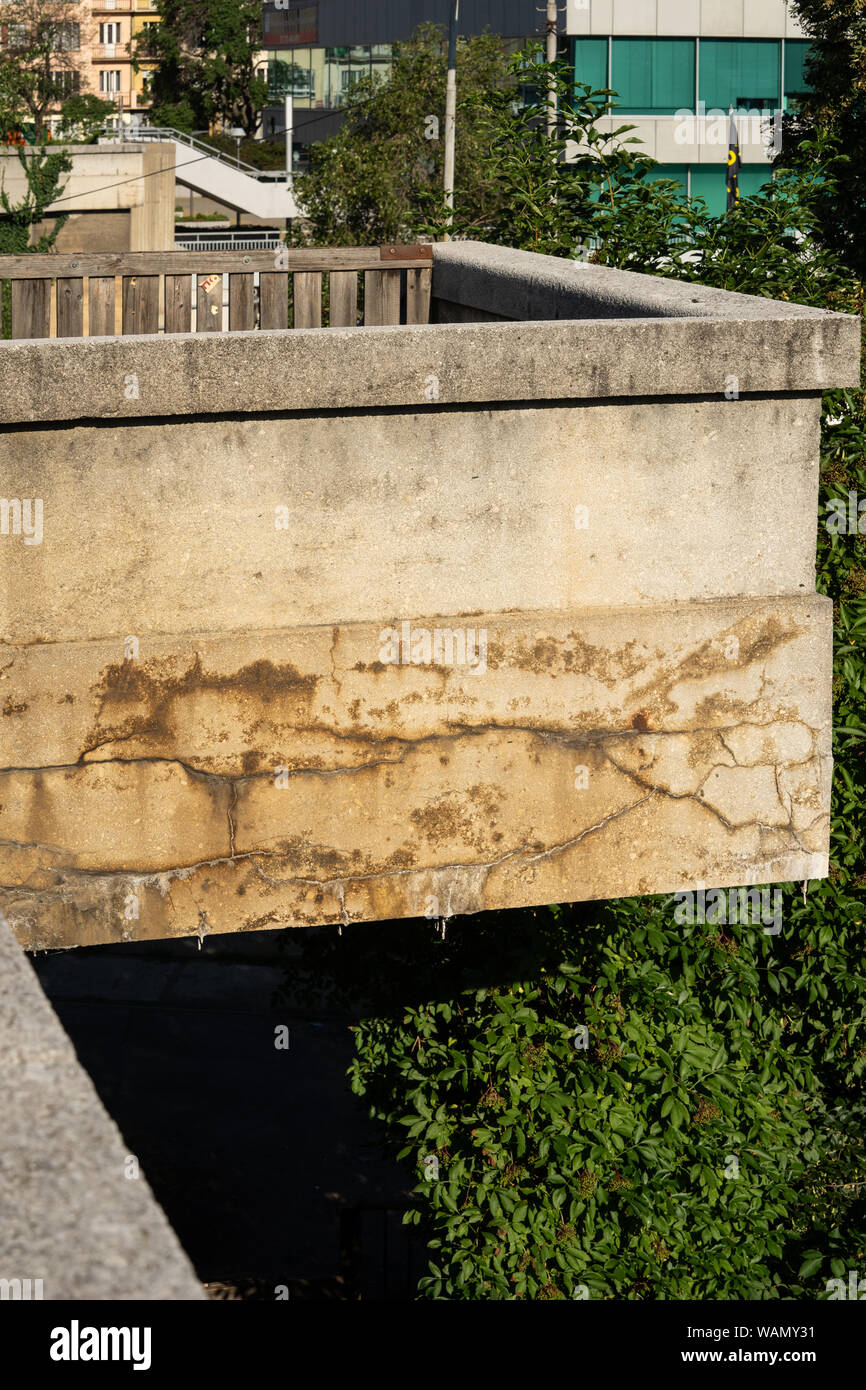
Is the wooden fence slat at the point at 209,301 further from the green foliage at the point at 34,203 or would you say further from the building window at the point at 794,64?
the building window at the point at 794,64

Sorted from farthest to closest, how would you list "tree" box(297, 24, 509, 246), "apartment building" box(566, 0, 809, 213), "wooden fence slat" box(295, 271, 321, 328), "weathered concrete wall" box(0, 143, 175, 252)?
"apartment building" box(566, 0, 809, 213) → "weathered concrete wall" box(0, 143, 175, 252) → "tree" box(297, 24, 509, 246) → "wooden fence slat" box(295, 271, 321, 328)

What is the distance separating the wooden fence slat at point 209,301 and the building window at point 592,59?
37.1 metres

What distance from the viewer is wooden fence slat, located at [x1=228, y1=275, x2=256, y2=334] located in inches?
253

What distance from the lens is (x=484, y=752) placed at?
443cm

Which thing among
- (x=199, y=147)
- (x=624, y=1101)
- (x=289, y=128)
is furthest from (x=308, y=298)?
(x=199, y=147)

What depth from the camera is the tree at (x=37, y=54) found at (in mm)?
64000

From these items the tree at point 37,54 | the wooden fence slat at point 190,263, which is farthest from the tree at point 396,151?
the tree at point 37,54

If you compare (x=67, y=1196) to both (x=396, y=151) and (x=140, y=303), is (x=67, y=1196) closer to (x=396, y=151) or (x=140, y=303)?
(x=140, y=303)

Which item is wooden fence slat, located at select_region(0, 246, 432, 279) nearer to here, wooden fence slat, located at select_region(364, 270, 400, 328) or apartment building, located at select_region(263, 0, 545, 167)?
wooden fence slat, located at select_region(364, 270, 400, 328)

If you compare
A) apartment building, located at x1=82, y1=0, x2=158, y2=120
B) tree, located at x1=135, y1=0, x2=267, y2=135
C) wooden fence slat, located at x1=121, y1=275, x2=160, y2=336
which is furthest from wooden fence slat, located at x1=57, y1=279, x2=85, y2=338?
apartment building, located at x1=82, y1=0, x2=158, y2=120

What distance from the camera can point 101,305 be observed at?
634 cm

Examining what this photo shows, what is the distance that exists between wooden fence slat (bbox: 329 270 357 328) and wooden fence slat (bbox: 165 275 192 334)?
0.61 meters

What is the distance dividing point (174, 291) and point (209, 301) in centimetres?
16

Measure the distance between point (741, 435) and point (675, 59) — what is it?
41.1 m
